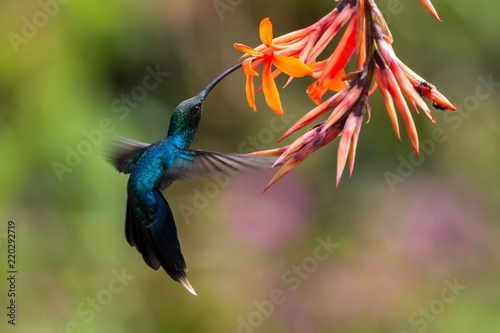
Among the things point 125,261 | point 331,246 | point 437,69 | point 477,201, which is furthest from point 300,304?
point 437,69

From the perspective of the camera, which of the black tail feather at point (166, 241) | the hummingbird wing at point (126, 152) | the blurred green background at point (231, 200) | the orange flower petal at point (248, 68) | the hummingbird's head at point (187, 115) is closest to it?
the orange flower petal at point (248, 68)

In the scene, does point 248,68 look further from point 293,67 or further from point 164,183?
point 164,183

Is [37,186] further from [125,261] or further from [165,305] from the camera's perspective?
[165,305]

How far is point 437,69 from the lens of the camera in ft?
12.5

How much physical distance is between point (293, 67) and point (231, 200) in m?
2.30

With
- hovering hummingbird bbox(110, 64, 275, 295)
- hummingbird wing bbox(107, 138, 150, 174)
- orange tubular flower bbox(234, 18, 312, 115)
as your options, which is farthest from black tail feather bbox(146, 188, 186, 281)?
orange tubular flower bbox(234, 18, 312, 115)

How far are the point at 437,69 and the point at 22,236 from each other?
2316mm

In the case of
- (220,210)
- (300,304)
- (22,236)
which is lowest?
(300,304)

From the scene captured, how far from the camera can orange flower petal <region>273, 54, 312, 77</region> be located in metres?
1.15

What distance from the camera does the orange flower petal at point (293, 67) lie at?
1150 millimetres

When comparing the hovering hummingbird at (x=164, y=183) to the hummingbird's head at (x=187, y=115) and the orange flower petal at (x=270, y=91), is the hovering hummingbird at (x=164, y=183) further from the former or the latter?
the orange flower petal at (x=270, y=91)

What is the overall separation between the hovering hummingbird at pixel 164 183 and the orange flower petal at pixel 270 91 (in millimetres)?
207

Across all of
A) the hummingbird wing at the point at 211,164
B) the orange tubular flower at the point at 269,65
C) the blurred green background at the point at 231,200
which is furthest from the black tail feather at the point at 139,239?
the blurred green background at the point at 231,200

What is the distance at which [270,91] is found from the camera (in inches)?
48.0
